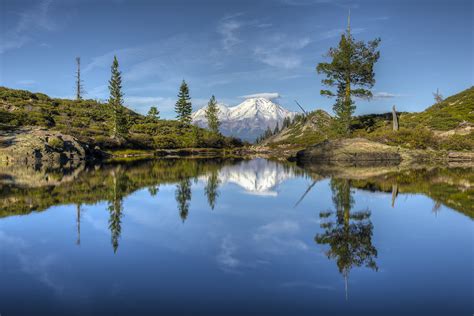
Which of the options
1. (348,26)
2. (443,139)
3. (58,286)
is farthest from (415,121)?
(58,286)

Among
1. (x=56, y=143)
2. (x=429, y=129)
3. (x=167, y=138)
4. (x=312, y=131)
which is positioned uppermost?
(x=312, y=131)

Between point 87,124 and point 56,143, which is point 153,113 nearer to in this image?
point 87,124

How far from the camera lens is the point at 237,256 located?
26.6 feet

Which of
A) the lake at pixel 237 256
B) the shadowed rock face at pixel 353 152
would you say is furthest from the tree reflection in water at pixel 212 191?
the shadowed rock face at pixel 353 152

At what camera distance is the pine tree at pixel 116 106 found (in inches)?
3046

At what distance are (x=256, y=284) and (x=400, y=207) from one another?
31.4 feet

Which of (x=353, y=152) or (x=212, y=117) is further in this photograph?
(x=212, y=117)

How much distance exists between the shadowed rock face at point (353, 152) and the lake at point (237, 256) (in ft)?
98.7

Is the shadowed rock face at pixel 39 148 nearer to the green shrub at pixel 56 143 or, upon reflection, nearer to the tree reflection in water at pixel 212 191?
the green shrub at pixel 56 143

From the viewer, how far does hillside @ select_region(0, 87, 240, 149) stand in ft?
242

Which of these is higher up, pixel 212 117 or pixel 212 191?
pixel 212 117

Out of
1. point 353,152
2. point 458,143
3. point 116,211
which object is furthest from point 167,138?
point 116,211

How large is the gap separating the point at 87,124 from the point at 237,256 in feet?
307

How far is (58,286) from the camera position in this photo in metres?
6.46
